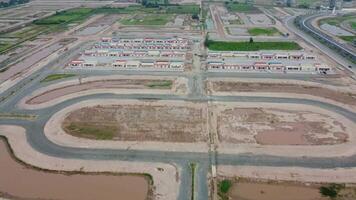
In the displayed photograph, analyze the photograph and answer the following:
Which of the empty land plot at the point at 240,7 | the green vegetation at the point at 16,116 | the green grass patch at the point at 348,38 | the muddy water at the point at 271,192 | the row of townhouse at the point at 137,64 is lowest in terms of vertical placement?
the muddy water at the point at 271,192

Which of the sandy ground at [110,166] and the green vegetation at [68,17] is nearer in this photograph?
the sandy ground at [110,166]

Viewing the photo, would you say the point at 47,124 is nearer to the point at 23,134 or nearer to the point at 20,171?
the point at 23,134

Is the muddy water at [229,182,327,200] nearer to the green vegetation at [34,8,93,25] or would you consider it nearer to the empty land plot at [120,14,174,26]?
the empty land plot at [120,14,174,26]

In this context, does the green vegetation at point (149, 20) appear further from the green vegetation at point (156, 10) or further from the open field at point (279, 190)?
the open field at point (279, 190)

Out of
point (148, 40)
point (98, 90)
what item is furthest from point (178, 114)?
point (148, 40)

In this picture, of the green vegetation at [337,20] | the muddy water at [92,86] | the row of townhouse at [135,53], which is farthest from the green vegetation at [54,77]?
the green vegetation at [337,20]

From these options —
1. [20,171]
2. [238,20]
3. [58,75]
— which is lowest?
[20,171]

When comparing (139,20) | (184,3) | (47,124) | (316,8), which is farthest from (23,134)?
(316,8)
